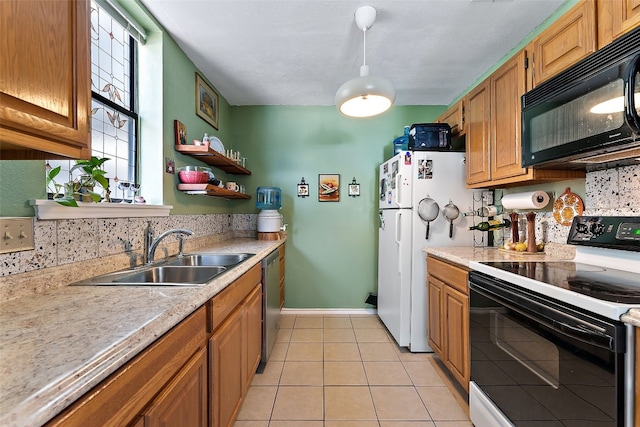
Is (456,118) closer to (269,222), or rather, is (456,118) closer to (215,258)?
(269,222)

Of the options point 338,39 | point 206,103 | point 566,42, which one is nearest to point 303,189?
point 206,103

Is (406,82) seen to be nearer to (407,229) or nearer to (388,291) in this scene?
(407,229)

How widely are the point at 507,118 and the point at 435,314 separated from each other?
1.46 m

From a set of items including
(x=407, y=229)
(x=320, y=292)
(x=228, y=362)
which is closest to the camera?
(x=228, y=362)

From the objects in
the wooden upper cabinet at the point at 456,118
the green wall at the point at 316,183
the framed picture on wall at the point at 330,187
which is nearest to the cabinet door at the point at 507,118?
the wooden upper cabinet at the point at 456,118

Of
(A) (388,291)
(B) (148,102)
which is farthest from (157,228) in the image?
(A) (388,291)

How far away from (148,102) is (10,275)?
1381 mm

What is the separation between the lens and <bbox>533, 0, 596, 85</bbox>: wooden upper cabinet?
1279 mm

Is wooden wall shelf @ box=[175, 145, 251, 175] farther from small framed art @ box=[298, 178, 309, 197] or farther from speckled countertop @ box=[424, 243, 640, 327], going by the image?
speckled countertop @ box=[424, 243, 640, 327]

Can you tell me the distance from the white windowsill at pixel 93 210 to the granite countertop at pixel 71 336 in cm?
30

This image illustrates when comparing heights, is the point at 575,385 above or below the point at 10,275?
below

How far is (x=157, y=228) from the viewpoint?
1.88 meters

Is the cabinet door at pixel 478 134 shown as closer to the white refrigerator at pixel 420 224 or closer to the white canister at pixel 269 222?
the white refrigerator at pixel 420 224

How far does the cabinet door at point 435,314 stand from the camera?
2.05 meters
